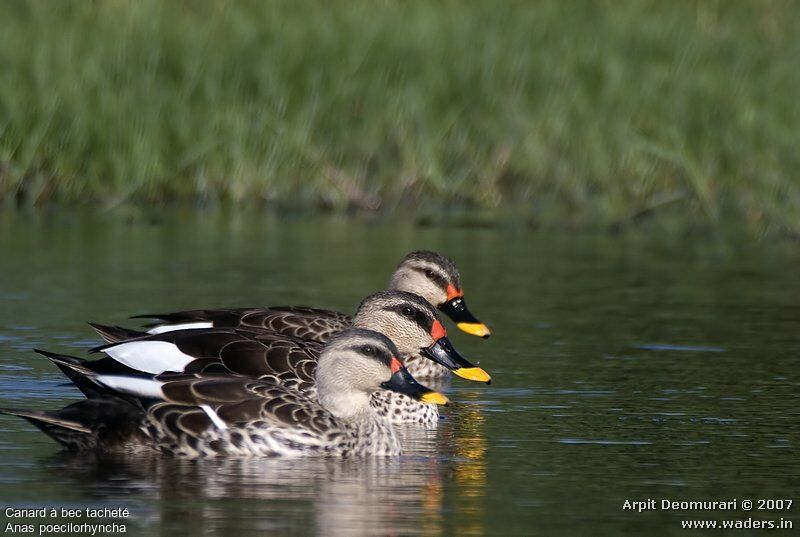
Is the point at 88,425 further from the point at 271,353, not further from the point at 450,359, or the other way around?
the point at 450,359

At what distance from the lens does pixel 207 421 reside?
30.6 feet

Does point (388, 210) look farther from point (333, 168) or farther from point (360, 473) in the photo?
point (360, 473)

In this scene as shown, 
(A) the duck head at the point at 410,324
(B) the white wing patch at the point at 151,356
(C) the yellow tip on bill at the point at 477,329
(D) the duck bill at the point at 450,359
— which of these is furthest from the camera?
(C) the yellow tip on bill at the point at 477,329

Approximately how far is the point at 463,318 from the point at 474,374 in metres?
1.89

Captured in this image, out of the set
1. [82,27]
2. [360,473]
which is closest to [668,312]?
[360,473]

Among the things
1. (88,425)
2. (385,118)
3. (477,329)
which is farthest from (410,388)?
(385,118)

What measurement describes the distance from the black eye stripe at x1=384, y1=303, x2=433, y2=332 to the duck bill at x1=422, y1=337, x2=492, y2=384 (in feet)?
0.36

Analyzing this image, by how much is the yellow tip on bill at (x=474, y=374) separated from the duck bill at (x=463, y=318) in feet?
4.33

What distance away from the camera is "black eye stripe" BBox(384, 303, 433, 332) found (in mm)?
11375

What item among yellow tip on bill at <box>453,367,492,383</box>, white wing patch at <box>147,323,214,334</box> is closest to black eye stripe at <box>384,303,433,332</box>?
yellow tip on bill at <box>453,367,492,383</box>

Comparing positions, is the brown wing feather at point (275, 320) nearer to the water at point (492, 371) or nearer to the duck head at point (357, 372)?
the water at point (492, 371)

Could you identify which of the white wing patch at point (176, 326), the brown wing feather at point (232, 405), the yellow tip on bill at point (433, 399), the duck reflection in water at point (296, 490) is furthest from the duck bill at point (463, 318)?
the brown wing feather at point (232, 405)

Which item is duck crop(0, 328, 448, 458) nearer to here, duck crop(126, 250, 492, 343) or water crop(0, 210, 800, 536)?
water crop(0, 210, 800, 536)

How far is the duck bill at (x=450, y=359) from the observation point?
10.9 meters
